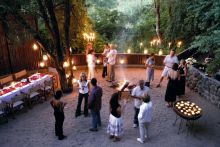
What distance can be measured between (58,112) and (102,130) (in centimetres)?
164

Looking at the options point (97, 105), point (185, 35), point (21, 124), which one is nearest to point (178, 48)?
point (185, 35)

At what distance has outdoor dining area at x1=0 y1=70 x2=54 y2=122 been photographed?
33.9ft

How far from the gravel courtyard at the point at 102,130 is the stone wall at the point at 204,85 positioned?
0.97 feet

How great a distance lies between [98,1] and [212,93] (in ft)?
58.0

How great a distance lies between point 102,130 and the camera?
30.6 ft

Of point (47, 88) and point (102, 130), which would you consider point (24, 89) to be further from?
point (102, 130)

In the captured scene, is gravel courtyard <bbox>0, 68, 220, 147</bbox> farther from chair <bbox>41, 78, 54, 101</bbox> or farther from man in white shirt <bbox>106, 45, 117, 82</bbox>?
man in white shirt <bbox>106, 45, 117, 82</bbox>

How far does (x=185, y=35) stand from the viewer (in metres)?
16.3

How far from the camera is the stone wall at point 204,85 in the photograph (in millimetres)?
10977

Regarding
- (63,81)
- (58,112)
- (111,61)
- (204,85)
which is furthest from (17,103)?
(204,85)

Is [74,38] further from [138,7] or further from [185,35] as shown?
[138,7]

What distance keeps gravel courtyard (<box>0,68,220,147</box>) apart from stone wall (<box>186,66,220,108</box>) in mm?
296

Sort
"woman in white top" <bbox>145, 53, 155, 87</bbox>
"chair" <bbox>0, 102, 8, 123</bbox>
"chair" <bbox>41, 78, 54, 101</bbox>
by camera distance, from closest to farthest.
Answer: "chair" <bbox>0, 102, 8, 123</bbox>, "chair" <bbox>41, 78, 54, 101</bbox>, "woman in white top" <bbox>145, 53, 155, 87</bbox>

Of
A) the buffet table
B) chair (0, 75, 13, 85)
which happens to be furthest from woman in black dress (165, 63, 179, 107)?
chair (0, 75, 13, 85)
